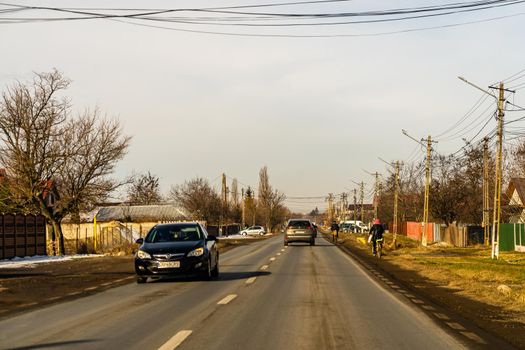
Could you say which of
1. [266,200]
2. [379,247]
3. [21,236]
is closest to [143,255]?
[21,236]

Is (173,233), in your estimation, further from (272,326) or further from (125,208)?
(125,208)

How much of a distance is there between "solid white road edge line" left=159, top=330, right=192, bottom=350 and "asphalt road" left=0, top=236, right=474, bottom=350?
12 mm

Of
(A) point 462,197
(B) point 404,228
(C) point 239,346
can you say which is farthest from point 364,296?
(B) point 404,228

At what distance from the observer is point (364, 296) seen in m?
13.7

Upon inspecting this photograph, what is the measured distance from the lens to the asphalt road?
8.05 metres

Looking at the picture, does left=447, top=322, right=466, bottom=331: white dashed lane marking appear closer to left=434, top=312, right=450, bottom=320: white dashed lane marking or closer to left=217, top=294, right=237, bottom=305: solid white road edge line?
left=434, top=312, right=450, bottom=320: white dashed lane marking

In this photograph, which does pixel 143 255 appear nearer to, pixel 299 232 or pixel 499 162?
pixel 499 162

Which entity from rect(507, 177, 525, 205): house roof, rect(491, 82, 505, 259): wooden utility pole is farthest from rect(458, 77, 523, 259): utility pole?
rect(507, 177, 525, 205): house roof

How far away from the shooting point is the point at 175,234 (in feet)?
59.5

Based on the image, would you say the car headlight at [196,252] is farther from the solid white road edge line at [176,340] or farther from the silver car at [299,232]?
the silver car at [299,232]

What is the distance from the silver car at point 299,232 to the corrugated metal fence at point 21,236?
17455 mm

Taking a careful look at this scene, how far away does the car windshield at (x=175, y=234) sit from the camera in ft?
58.6

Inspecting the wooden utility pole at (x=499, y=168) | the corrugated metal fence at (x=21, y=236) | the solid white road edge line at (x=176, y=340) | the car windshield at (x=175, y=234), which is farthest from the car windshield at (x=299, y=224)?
the solid white road edge line at (x=176, y=340)

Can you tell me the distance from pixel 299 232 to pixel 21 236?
19.9 metres
